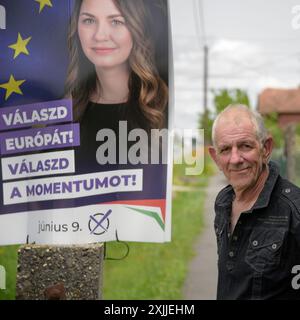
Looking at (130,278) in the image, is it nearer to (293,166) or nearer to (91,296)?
(91,296)

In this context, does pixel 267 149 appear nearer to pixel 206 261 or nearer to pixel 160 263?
pixel 206 261

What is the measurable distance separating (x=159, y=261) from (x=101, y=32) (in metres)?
1.62

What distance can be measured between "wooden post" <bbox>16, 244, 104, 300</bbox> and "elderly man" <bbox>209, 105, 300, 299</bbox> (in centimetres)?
59

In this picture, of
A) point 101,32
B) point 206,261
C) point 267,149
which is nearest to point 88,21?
point 101,32

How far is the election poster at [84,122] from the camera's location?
8.59ft

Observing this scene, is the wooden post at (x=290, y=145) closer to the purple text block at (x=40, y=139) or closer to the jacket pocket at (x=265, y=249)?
the jacket pocket at (x=265, y=249)

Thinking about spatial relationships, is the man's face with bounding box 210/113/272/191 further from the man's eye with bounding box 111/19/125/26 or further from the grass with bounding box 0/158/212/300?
the man's eye with bounding box 111/19/125/26

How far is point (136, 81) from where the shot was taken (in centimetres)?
265

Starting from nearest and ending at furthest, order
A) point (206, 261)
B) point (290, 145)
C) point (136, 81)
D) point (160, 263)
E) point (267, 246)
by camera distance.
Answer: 1. point (267, 246)
2. point (136, 81)
3. point (290, 145)
4. point (206, 261)
5. point (160, 263)

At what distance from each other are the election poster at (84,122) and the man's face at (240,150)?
0.26 metres

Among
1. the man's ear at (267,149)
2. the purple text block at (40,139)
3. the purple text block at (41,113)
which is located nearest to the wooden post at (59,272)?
the purple text block at (40,139)

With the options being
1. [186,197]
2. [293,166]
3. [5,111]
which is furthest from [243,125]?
[5,111]

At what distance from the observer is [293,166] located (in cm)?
296
